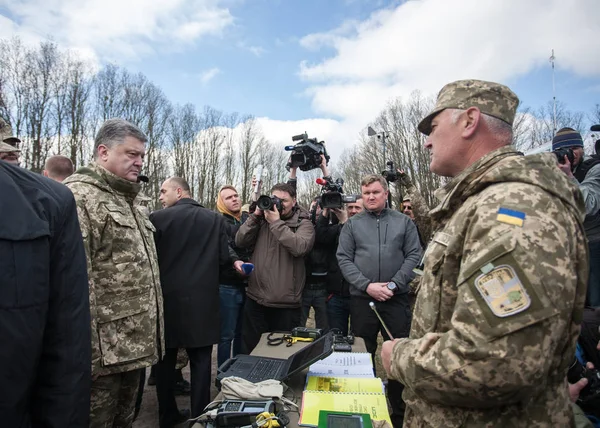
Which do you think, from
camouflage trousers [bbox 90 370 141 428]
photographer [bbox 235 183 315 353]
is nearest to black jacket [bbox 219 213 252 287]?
photographer [bbox 235 183 315 353]

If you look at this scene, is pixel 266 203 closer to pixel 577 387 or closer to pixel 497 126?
pixel 497 126

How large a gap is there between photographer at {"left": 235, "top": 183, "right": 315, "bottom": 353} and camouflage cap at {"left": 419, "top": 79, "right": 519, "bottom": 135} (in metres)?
2.28

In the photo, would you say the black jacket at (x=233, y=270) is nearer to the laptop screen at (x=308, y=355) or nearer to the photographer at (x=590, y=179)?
the laptop screen at (x=308, y=355)

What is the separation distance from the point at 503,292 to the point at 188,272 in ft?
8.55

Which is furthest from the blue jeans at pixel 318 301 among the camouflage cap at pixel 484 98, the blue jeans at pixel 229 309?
the camouflage cap at pixel 484 98

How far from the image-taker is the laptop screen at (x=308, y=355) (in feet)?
6.24

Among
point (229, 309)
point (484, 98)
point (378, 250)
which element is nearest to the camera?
point (484, 98)

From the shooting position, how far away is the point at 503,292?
3.38 feet

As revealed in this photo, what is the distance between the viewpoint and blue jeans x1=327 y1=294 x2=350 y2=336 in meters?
4.29

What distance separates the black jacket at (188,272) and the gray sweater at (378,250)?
50.9 inches

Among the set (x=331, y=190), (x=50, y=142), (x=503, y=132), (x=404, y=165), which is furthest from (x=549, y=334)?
(x=404, y=165)

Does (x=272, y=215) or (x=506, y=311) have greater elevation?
(x=272, y=215)

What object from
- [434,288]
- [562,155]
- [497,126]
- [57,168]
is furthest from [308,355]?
[57,168]

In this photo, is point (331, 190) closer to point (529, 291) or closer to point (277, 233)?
point (277, 233)
